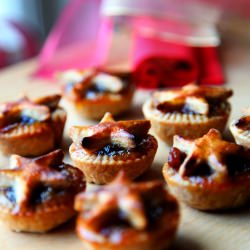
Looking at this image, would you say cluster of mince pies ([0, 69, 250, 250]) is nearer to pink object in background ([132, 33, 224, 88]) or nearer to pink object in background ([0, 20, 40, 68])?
pink object in background ([132, 33, 224, 88])

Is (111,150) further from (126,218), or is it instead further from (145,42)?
(145,42)

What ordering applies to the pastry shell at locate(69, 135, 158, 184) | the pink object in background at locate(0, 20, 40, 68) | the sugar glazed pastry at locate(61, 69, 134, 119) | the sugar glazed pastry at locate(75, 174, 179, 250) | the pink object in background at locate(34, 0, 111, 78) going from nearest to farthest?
the sugar glazed pastry at locate(75, 174, 179, 250)
the pastry shell at locate(69, 135, 158, 184)
the sugar glazed pastry at locate(61, 69, 134, 119)
the pink object in background at locate(34, 0, 111, 78)
the pink object in background at locate(0, 20, 40, 68)

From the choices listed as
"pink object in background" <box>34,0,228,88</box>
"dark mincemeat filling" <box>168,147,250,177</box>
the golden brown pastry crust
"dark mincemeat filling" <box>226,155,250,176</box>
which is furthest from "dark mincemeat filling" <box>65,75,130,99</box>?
"dark mincemeat filling" <box>226,155,250,176</box>

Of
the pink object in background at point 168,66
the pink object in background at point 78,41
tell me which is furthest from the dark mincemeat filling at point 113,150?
the pink object in background at point 78,41

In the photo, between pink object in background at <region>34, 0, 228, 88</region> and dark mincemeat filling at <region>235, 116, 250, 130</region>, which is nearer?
dark mincemeat filling at <region>235, 116, 250, 130</region>

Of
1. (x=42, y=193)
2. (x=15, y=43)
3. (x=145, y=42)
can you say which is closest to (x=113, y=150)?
(x=42, y=193)

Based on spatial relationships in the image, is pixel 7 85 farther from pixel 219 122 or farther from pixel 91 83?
pixel 219 122

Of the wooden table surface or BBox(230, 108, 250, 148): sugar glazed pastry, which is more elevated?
BBox(230, 108, 250, 148): sugar glazed pastry
